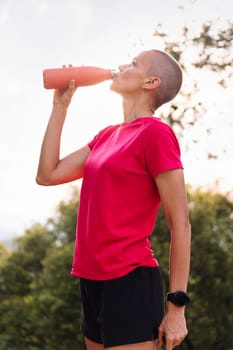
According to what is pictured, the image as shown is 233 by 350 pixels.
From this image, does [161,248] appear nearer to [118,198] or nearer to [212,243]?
[212,243]

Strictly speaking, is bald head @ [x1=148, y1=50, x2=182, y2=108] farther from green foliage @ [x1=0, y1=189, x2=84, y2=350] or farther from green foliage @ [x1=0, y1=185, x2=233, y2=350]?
green foliage @ [x1=0, y1=189, x2=84, y2=350]

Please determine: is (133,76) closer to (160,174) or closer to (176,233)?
(160,174)

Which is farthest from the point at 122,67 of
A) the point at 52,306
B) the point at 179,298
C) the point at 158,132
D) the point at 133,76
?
the point at 52,306

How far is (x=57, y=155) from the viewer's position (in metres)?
2.75

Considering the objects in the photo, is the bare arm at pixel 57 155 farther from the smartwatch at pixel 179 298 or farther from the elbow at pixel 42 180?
the smartwatch at pixel 179 298

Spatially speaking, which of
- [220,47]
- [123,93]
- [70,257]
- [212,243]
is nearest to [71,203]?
[70,257]

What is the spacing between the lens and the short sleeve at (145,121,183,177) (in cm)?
232

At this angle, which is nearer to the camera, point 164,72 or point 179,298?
point 179,298

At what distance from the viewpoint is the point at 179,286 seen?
2.32 m

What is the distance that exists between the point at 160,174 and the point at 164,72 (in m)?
0.44

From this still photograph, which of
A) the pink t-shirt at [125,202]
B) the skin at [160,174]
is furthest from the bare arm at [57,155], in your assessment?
the pink t-shirt at [125,202]

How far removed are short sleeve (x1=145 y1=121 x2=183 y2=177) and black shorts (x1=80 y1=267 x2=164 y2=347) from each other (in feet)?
1.17

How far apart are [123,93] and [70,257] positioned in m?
7.78

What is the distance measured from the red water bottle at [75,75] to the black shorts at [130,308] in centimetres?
78
